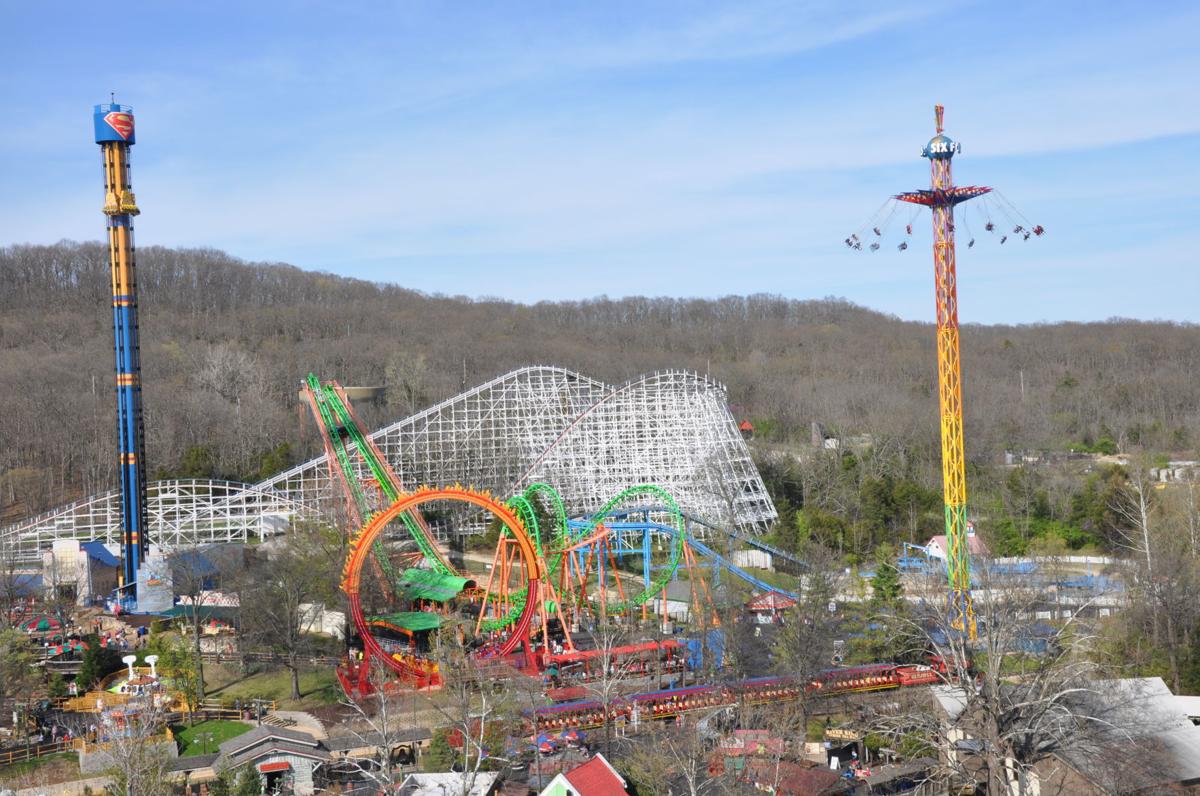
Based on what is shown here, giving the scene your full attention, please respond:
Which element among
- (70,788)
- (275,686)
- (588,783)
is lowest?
(70,788)

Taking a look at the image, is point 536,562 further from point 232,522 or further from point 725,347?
point 725,347

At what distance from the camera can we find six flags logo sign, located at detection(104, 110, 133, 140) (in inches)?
1073

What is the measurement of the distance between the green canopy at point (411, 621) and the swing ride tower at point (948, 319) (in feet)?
28.9

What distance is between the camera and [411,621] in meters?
21.7

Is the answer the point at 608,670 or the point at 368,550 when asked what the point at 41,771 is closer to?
the point at 368,550

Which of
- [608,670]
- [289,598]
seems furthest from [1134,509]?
[289,598]

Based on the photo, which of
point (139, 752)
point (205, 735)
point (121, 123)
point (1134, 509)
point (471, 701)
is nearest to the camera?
point (139, 752)

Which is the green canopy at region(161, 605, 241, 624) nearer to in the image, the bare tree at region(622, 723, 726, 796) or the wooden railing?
the wooden railing

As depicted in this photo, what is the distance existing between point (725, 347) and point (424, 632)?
61.6 meters

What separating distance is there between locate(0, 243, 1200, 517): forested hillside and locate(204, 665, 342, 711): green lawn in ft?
60.6

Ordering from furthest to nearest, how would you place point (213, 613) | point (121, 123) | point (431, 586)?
point (121, 123) < point (213, 613) < point (431, 586)

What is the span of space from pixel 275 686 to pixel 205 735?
2.69 meters

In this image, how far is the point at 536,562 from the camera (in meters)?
20.1

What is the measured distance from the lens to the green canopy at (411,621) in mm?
21469
